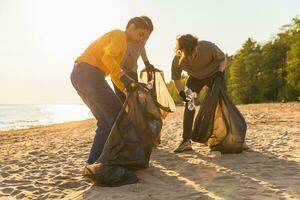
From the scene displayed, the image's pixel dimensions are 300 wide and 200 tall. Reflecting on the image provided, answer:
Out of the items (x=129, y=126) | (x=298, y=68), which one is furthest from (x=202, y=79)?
(x=298, y=68)

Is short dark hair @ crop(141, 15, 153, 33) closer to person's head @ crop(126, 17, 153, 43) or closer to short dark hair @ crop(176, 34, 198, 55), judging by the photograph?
person's head @ crop(126, 17, 153, 43)

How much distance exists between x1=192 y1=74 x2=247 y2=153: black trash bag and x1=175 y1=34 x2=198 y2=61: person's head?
2.32ft

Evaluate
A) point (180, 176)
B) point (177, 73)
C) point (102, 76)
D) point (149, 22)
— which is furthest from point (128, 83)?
point (177, 73)

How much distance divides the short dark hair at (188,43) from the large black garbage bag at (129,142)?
100cm

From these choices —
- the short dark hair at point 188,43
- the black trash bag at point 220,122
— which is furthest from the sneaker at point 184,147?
the short dark hair at point 188,43

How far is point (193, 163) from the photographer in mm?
5312

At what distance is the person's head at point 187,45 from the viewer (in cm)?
541

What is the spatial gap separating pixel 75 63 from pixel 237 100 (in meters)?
45.8

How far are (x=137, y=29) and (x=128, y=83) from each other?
64 cm

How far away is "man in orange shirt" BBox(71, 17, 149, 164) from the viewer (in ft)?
14.9

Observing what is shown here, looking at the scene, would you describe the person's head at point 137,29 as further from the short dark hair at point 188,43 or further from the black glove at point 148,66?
the black glove at point 148,66

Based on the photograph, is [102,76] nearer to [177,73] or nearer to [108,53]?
[108,53]

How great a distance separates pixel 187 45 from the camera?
5414mm

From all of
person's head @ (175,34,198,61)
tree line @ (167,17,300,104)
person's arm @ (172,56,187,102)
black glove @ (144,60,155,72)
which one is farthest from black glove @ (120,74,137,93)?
tree line @ (167,17,300,104)
